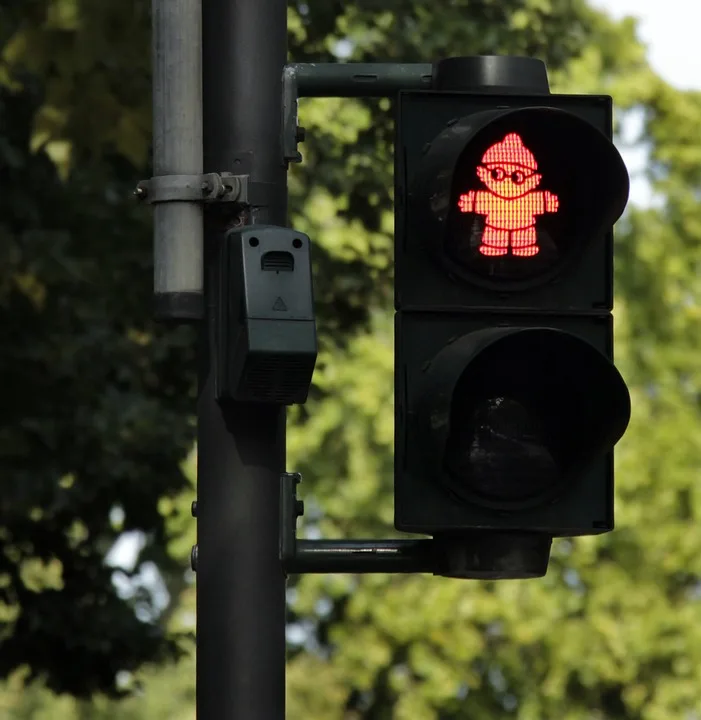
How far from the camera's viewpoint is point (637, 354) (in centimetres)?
2864

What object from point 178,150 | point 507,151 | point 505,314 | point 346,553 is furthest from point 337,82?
point 346,553

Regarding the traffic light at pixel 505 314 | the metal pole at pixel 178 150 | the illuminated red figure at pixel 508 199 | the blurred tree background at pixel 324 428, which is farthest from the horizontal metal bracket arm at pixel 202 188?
the blurred tree background at pixel 324 428

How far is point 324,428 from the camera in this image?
1035 inches

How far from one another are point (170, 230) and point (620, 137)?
90.4 feet

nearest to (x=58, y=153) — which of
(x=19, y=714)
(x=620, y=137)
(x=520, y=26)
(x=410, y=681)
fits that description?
(x=520, y=26)

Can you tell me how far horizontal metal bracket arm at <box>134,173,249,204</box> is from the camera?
472 cm

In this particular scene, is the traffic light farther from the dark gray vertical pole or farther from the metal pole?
the metal pole

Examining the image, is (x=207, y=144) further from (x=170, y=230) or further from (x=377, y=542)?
(x=377, y=542)

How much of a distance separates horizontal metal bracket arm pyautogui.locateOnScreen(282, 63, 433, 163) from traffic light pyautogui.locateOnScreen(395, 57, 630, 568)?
0.94 feet

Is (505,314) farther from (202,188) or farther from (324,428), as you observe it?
(324,428)

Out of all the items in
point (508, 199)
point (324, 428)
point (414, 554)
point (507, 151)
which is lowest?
point (324, 428)

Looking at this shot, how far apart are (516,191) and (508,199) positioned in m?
0.03

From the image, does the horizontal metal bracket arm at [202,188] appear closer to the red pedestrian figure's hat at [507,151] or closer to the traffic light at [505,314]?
the traffic light at [505,314]

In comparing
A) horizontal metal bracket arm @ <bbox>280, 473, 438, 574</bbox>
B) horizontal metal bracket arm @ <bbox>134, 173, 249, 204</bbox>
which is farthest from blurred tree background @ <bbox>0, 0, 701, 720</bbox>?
horizontal metal bracket arm @ <bbox>280, 473, 438, 574</bbox>
